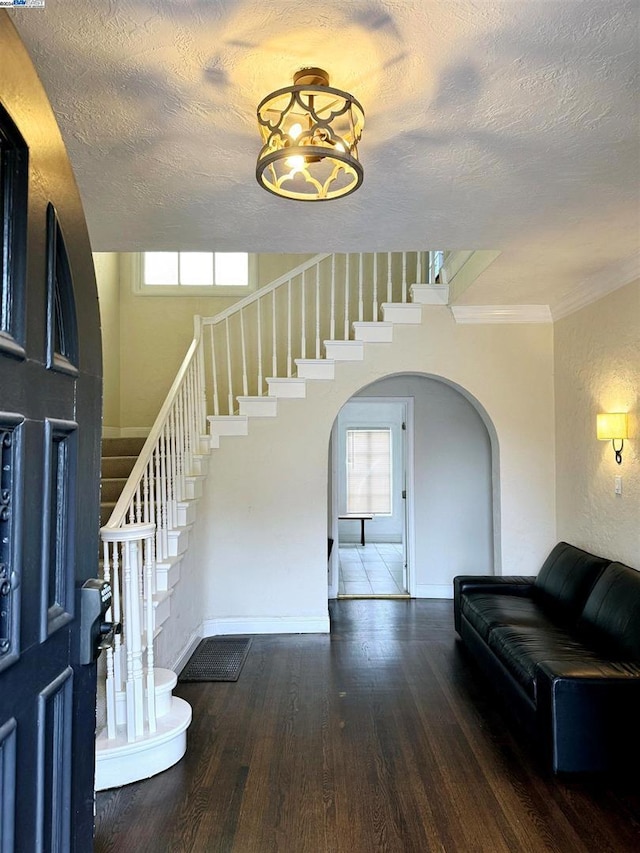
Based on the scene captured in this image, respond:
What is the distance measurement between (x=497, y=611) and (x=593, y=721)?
1.17 m

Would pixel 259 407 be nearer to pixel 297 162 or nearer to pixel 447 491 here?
pixel 447 491

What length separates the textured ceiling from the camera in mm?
1417

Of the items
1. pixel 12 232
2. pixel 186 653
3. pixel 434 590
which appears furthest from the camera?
pixel 434 590

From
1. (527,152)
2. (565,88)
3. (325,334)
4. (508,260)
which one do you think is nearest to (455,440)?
(325,334)

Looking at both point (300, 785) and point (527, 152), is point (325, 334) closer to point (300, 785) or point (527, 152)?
point (527, 152)

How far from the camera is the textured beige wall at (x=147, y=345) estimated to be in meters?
5.92

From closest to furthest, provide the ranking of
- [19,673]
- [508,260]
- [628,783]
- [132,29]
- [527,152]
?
[19,673] < [132,29] < [527,152] < [628,783] < [508,260]

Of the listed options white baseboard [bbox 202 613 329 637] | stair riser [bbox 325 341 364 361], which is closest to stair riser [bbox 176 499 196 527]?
white baseboard [bbox 202 613 329 637]

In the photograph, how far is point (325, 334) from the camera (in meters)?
5.50

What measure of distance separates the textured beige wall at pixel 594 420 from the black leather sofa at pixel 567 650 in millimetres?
212

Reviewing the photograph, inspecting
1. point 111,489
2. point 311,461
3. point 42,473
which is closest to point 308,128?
point 42,473

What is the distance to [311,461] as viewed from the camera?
15.1ft

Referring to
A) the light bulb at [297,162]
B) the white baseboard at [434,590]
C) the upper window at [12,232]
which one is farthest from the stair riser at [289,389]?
the upper window at [12,232]

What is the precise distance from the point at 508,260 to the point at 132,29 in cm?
249
